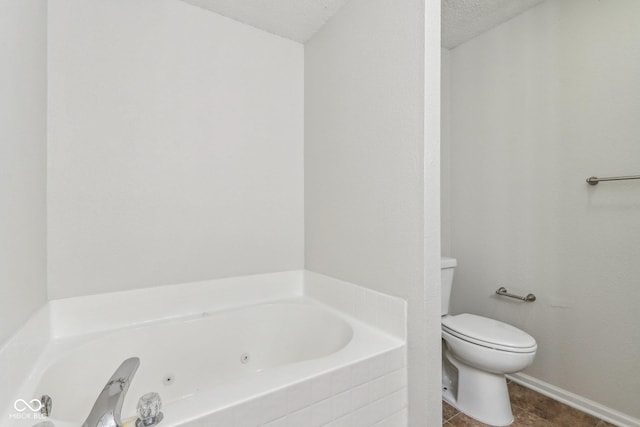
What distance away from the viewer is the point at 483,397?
5.24 ft

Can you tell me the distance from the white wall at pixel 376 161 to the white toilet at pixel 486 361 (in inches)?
20.6

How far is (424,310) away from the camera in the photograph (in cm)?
119

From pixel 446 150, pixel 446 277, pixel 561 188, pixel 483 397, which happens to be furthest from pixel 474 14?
pixel 483 397

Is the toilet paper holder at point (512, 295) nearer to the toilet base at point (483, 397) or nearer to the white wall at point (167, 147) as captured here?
the toilet base at point (483, 397)

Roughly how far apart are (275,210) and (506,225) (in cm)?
156

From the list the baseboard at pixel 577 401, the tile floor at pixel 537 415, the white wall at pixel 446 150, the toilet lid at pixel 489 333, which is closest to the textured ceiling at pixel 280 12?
the white wall at pixel 446 150

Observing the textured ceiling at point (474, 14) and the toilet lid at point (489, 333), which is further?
the textured ceiling at point (474, 14)

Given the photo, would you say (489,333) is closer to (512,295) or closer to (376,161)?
(512,295)

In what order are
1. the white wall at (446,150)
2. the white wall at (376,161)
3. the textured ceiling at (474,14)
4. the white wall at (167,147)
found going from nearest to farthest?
the white wall at (376,161)
the white wall at (167,147)
the textured ceiling at (474,14)
the white wall at (446,150)

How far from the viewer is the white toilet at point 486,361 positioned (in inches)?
59.5

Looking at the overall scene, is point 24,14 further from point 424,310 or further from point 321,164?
point 424,310

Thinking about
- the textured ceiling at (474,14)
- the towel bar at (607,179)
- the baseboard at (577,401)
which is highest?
the textured ceiling at (474,14)

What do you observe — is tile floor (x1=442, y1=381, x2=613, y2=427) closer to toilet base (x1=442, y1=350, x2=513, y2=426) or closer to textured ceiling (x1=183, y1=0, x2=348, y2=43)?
toilet base (x1=442, y1=350, x2=513, y2=426)

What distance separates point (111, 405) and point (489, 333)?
1704 millimetres
